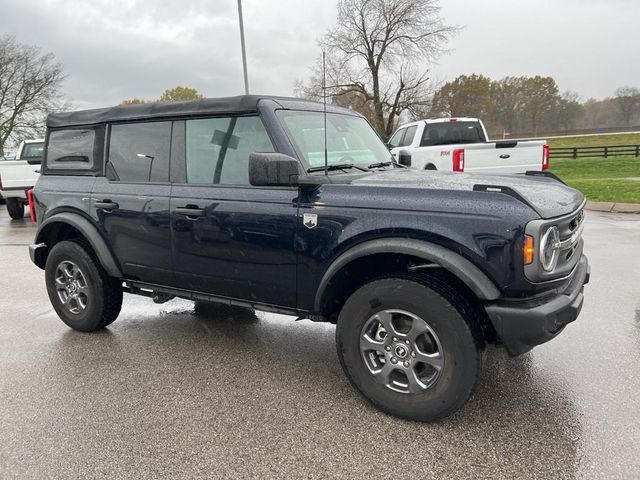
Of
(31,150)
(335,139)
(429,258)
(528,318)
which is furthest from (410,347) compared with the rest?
(31,150)

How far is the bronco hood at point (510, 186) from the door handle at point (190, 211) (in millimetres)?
1149

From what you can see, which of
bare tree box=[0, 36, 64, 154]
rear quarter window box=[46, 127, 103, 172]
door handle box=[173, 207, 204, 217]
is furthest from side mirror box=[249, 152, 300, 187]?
bare tree box=[0, 36, 64, 154]

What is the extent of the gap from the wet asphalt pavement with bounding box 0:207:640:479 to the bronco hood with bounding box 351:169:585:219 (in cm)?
123

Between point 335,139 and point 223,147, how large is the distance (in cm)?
84

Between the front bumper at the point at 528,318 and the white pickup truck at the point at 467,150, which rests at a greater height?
the white pickup truck at the point at 467,150

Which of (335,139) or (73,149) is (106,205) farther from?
(335,139)

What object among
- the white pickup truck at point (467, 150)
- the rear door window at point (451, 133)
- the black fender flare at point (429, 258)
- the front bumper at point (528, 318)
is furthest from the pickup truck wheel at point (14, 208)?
the front bumper at point (528, 318)

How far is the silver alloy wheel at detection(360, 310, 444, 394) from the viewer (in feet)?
9.09

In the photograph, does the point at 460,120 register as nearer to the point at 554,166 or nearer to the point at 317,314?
the point at 317,314

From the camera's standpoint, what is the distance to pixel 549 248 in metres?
2.58

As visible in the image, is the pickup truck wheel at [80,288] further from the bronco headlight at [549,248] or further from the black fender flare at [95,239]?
the bronco headlight at [549,248]

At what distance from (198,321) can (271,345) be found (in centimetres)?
104

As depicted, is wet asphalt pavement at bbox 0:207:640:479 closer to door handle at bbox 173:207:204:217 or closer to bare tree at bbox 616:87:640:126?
door handle at bbox 173:207:204:217

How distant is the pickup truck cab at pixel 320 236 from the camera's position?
2.58 meters
